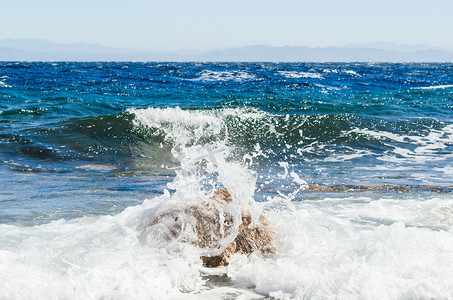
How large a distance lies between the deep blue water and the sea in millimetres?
49

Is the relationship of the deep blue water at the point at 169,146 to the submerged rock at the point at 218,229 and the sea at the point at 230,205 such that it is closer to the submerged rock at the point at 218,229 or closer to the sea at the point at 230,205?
the sea at the point at 230,205

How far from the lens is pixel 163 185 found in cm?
751

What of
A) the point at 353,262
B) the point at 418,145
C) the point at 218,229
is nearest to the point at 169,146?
the point at 418,145

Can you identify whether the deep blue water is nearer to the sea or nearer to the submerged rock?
the sea

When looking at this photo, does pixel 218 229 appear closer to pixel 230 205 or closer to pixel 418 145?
pixel 230 205

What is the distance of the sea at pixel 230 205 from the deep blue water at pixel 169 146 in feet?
Result: 0.16

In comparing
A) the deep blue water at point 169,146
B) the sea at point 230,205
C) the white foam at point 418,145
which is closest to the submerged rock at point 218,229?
the sea at point 230,205

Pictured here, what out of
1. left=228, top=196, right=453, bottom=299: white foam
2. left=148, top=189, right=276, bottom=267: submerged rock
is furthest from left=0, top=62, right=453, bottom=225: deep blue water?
left=228, top=196, right=453, bottom=299: white foam

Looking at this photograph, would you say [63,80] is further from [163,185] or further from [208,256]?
[208,256]

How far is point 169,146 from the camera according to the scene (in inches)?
489

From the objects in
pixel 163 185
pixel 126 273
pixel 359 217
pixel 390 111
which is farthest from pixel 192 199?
pixel 390 111

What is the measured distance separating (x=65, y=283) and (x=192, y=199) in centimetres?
151

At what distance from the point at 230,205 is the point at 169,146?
8.13m

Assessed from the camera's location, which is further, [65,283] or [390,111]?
[390,111]
